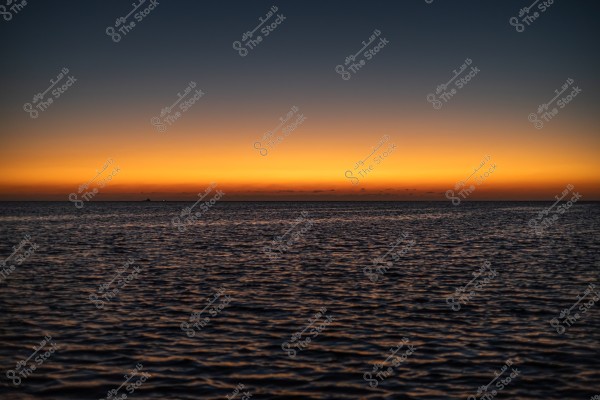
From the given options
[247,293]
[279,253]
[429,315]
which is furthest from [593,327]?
[279,253]

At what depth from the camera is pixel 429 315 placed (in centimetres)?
2056

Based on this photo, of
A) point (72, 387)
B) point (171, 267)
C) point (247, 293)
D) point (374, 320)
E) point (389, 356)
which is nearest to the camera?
point (72, 387)

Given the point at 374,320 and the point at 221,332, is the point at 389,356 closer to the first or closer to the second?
the point at 374,320

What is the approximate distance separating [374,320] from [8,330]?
42.6ft

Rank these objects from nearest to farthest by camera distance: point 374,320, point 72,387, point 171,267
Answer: point 72,387, point 374,320, point 171,267

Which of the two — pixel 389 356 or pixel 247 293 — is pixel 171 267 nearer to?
pixel 247 293

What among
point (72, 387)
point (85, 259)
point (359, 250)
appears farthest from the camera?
point (359, 250)

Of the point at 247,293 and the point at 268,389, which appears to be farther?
the point at 247,293

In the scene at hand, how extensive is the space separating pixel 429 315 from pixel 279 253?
80.8ft

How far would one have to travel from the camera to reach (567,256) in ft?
135

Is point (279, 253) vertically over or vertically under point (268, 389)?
over

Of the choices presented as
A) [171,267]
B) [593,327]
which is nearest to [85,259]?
[171,267]

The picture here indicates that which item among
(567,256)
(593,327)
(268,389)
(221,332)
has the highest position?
(221,332)

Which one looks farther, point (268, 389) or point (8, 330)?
point (8, 330)
